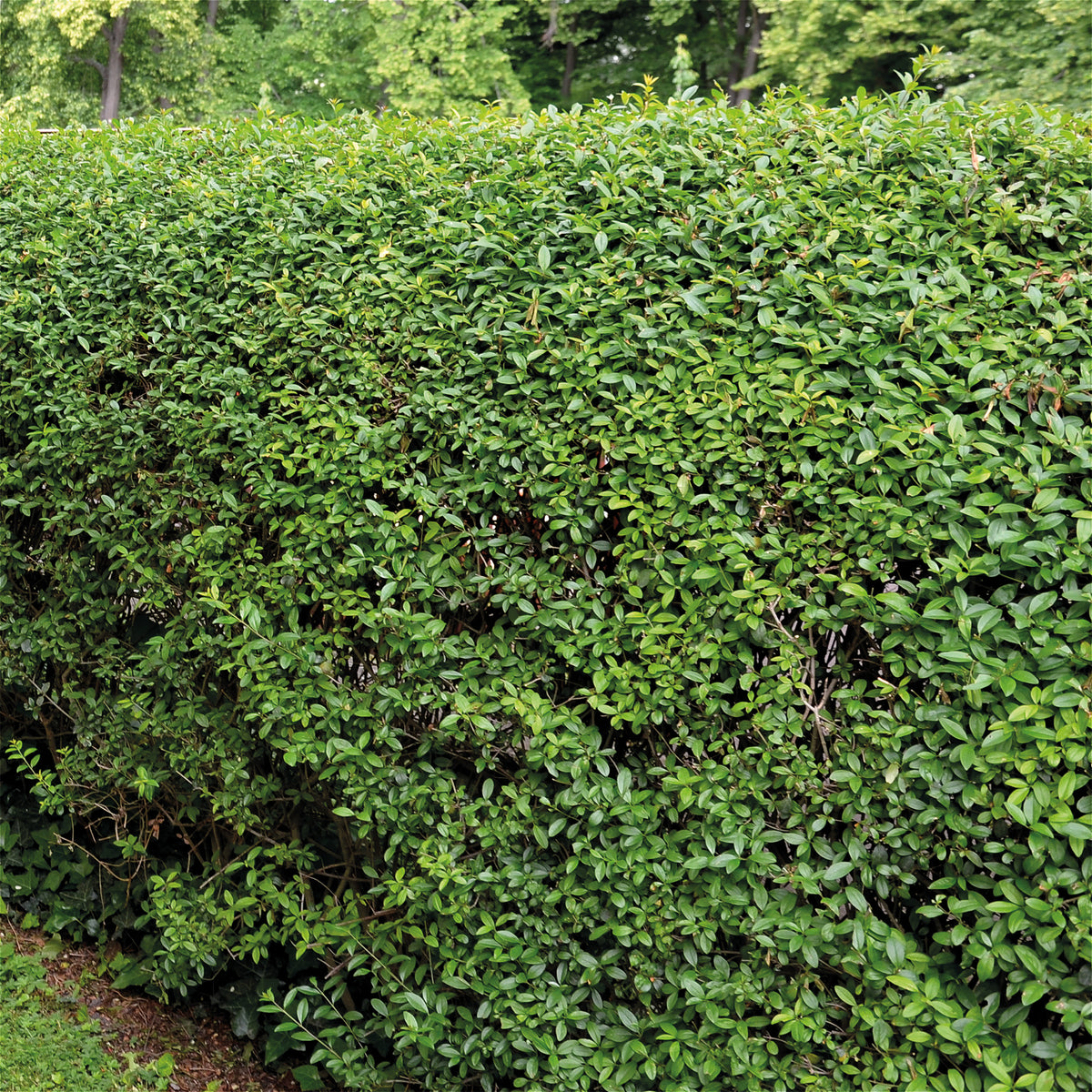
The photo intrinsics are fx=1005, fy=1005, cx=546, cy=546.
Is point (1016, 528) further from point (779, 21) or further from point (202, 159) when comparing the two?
point (779, 21)

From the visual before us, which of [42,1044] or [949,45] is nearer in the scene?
[42,1044]

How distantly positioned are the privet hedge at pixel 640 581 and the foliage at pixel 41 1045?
434 mm

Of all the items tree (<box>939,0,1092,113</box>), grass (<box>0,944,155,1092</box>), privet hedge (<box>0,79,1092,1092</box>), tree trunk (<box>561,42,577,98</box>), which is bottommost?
grass (<box>0,944,155,1092</box>)

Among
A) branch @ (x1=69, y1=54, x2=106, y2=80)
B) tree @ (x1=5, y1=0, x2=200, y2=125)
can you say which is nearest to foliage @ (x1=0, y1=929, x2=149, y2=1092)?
tree @ (x1=5, y1=0, x2=200, y2=125)

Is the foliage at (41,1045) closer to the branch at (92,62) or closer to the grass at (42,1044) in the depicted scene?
the grass at (42,1044)

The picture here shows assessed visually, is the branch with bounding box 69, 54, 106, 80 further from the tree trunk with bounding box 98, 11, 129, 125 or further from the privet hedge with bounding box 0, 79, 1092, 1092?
the privet hedge with bounding box 0, 79, 1092, 1092

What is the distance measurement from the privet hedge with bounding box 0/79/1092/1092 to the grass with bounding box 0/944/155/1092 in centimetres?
43

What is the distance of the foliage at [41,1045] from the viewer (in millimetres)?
3463

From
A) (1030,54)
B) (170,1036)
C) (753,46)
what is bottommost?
(170,1036)

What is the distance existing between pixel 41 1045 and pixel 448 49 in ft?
76.4

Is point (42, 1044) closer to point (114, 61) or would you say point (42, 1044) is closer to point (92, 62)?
point (114, 61)

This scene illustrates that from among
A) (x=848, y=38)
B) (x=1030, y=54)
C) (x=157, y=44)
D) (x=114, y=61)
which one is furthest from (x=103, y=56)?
(x=1030, y=54)

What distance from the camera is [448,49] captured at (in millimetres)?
22859

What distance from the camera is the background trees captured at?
18.7 meters
